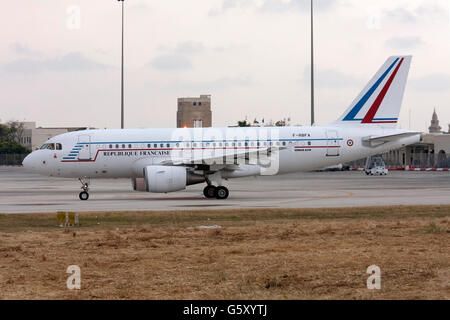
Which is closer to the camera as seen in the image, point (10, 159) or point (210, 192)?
point (210, 192)

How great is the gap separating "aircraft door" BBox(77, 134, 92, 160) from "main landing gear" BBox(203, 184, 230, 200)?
6701 mm

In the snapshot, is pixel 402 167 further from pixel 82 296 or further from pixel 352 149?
pixel 82 296

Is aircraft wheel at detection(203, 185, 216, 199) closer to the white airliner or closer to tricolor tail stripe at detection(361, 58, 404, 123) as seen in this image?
the white airliner

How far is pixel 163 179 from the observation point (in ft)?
104

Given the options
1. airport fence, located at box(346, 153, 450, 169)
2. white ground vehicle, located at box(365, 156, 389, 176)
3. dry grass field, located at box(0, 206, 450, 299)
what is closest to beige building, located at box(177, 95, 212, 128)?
airport fence, located at box(346, 153, 450, 169)

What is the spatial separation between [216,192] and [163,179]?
3.22 metres

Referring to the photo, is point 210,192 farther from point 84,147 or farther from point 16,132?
point 16,132

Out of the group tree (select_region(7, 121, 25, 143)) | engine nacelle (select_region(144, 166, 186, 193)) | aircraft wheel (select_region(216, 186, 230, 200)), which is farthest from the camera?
tree (select_region(7, 121, 25, 143))

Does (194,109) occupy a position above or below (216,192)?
above

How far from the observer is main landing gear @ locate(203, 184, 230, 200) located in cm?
3350

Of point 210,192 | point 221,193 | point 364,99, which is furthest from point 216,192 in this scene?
point 364,99

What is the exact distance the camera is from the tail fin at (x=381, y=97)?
36812 mm
